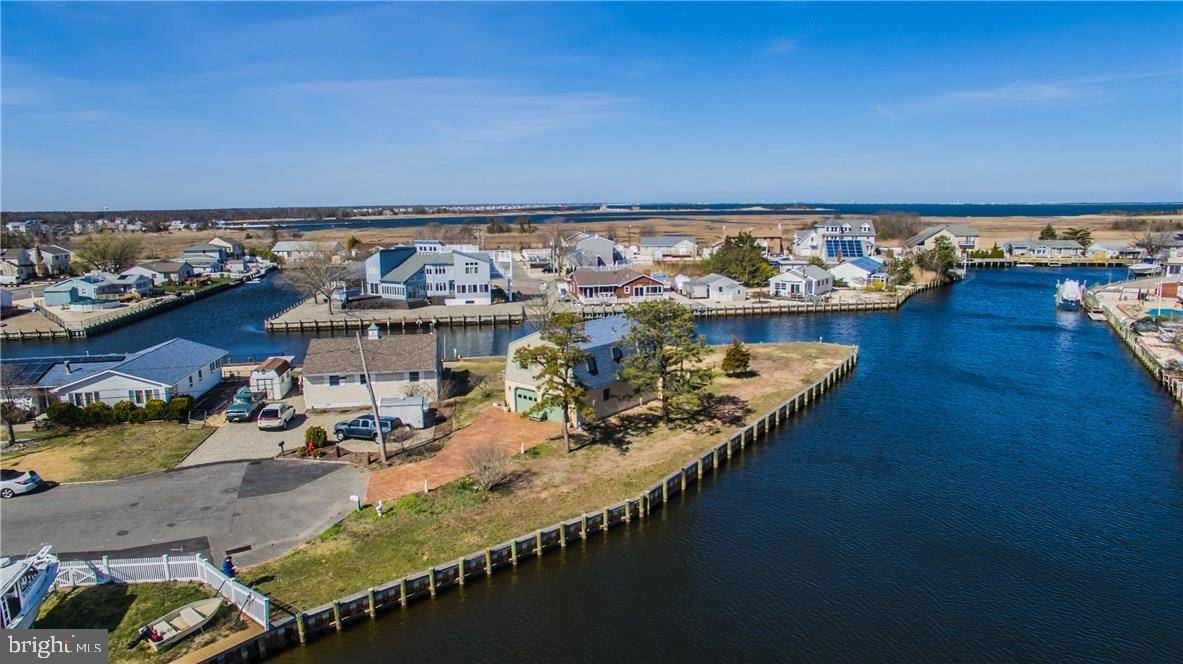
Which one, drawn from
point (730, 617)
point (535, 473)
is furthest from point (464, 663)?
point (535, 473)

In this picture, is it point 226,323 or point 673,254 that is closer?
point 226,323

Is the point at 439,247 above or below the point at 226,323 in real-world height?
above

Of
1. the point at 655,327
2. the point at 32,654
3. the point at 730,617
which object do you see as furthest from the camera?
the point at 655,327

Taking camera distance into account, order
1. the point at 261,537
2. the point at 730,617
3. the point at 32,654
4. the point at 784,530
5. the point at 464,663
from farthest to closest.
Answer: the point at 784,530 < the point at 261,537 < the point at 730,617 < the point at 464,663 < the point at 32,654

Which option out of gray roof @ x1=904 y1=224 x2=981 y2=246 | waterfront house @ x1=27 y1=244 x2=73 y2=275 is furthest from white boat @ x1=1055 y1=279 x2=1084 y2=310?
waterfront house @ x1=27 y1=244 x2=73 y2=275

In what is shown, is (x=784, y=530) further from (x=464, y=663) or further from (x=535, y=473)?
(x=464, y=663)

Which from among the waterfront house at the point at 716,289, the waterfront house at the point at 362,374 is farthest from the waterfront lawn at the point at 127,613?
the waterfront house at the point at 716,289

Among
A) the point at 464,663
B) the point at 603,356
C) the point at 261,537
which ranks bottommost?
the point at 464,663

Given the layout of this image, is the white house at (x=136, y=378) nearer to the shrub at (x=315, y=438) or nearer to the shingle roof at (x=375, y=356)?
the shingle roof at (x=375, y=356)

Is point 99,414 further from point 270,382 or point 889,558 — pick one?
point 889,558
